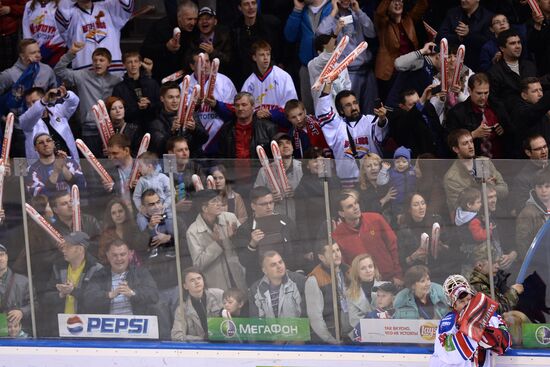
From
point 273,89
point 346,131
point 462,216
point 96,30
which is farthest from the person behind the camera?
point 96,30

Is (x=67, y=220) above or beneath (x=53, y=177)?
beneath

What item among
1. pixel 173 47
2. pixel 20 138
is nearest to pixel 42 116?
pixel 20 138

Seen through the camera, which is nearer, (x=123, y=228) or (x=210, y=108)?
(x=123, y=228)

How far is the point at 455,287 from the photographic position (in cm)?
899

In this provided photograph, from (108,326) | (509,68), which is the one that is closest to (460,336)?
(108,326)

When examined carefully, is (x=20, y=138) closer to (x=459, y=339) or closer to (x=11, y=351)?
(x=11, y=351)

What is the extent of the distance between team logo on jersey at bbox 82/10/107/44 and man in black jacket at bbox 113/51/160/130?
0.63 metres

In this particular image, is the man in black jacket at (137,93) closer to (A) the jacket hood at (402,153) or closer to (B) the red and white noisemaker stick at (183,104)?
(B) the red and white noisemaker stick at (183,104)

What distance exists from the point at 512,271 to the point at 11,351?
10.5 ft

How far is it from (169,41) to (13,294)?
298 cm

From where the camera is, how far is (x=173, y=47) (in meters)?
12.2

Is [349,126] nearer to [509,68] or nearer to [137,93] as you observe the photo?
[509,68]

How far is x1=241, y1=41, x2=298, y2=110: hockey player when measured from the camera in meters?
11.6

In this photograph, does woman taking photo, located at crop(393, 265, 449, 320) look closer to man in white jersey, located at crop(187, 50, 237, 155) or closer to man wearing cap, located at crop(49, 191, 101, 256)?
man wearing cap, located at crop(49, 191, 101, 256)
